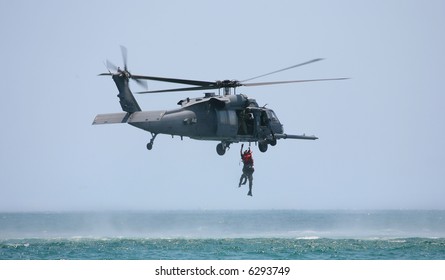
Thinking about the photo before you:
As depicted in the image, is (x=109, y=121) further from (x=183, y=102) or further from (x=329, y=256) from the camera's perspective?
(x=329, y=256)

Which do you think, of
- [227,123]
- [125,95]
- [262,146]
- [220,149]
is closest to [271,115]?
[262,146]

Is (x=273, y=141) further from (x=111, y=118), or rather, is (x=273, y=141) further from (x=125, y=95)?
(x=111, y=118)

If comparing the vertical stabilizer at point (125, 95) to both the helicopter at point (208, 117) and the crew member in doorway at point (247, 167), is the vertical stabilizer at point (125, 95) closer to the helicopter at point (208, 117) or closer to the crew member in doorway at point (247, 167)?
the helicopter at point (208, 117)

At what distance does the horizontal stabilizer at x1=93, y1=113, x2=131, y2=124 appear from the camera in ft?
115

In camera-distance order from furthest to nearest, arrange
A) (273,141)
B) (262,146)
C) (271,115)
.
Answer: (262,146) → (271,115) → (273,141)

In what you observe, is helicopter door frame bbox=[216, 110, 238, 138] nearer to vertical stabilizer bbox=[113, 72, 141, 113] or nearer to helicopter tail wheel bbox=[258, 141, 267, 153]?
helicopter tail wheel bbox=[258, 141, 267, 153]

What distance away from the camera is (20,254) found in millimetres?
45688

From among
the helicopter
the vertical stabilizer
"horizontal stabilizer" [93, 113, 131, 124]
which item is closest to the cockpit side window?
the helicopter

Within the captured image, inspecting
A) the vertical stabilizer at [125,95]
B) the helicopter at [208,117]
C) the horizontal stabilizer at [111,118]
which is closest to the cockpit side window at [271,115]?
the helicopter at [208,117]

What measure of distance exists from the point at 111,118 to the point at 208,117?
3.98 meters

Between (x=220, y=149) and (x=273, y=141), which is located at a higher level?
(x=273, y=141)

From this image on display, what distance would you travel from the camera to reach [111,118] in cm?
3519
